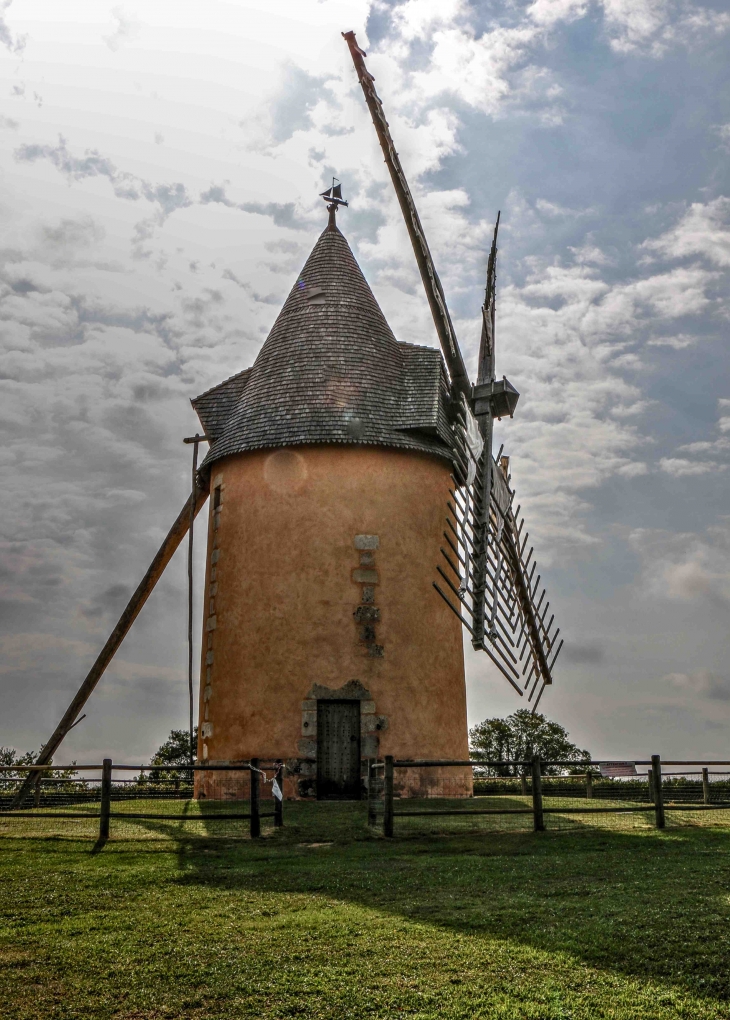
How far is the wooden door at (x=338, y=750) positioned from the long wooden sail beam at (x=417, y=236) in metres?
6.27

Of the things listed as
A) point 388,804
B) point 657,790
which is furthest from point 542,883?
point 657,790

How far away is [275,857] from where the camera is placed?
30.5 feet

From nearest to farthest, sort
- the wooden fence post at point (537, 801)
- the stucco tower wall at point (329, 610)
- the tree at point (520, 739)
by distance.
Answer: the wooden fence post at point (537, 801)
the stucco tower wall at point (329, 610)
the tree at point (520, 739)

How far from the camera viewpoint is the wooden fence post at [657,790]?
40.4 feet

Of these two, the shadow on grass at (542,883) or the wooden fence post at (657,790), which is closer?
the shadow on grass at (542,883)

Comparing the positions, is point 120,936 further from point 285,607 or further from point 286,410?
point 286,410

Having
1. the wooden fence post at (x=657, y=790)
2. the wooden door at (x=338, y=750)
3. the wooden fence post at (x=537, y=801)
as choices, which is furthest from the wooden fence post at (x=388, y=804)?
the wooden door at (x=338, y=750)

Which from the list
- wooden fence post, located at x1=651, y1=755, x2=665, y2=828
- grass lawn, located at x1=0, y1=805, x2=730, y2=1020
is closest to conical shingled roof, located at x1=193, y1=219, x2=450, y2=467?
wooden fence post, located at x1=651, y1=755, x2=665, y2=828

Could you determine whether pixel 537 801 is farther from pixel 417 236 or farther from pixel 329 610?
pixel 417 236

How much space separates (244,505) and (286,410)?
1.88 metres

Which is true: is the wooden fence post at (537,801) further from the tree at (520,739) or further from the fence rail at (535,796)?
the tree at (520,739)

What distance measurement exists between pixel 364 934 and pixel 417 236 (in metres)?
13.9

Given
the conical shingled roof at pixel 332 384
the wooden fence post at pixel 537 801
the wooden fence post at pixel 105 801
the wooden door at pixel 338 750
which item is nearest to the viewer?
the wooden fence post at pixel 105 801

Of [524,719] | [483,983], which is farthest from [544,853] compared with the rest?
[524,719]
